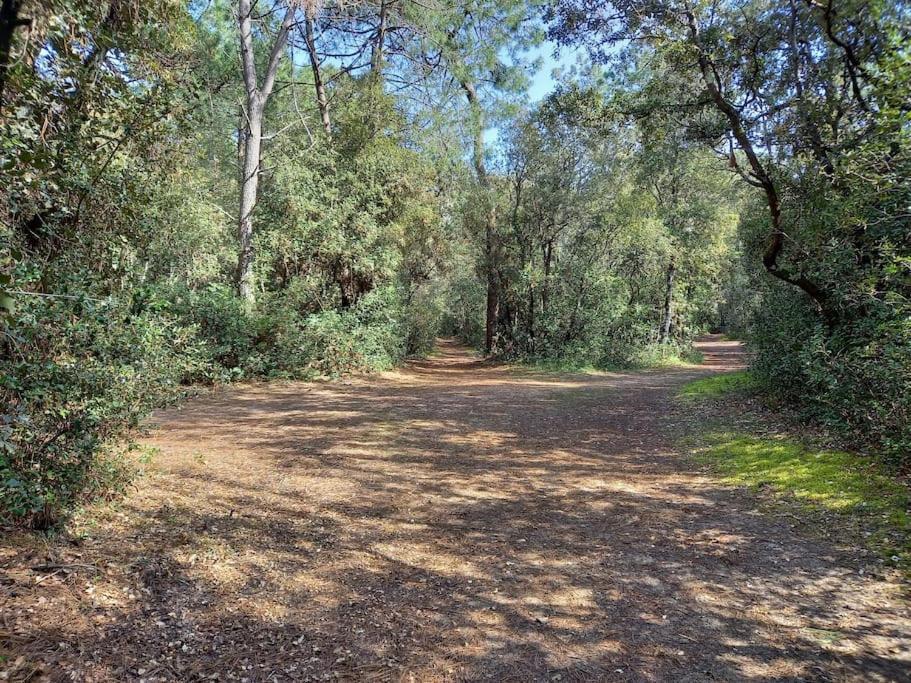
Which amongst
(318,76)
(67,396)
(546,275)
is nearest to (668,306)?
(546,275)

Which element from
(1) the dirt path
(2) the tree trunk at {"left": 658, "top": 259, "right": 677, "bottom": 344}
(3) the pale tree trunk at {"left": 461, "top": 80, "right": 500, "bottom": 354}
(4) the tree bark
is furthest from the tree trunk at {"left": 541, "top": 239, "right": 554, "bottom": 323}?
(1) the dirt path

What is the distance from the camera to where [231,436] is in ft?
22.1

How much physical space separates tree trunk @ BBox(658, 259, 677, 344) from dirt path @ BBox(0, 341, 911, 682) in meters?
15.6

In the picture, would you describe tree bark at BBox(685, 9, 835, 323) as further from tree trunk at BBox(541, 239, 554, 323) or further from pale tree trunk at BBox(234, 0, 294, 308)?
pale tree trunk at BBox(234, 0, 294, 308)

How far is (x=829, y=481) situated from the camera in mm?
4844

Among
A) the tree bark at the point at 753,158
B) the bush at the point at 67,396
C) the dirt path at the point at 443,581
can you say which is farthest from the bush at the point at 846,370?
the bush at the point at 67,396

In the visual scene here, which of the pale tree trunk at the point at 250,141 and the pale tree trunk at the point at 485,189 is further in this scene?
the pale tree trunk at the point at 485,189

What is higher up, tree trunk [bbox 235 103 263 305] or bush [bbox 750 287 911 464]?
tree trunk [bbox 235 103 263 305]

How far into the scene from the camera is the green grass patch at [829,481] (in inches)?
151

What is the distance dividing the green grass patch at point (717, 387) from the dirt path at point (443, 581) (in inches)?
194

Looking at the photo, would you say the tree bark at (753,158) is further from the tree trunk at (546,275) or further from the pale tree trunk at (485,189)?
→ the pale tree trunk at (485,189)

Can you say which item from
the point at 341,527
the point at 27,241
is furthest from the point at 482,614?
the point at 27,241

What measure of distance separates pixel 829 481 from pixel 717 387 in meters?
6.29

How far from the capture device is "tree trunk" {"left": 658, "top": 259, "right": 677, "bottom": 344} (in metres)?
19.8
